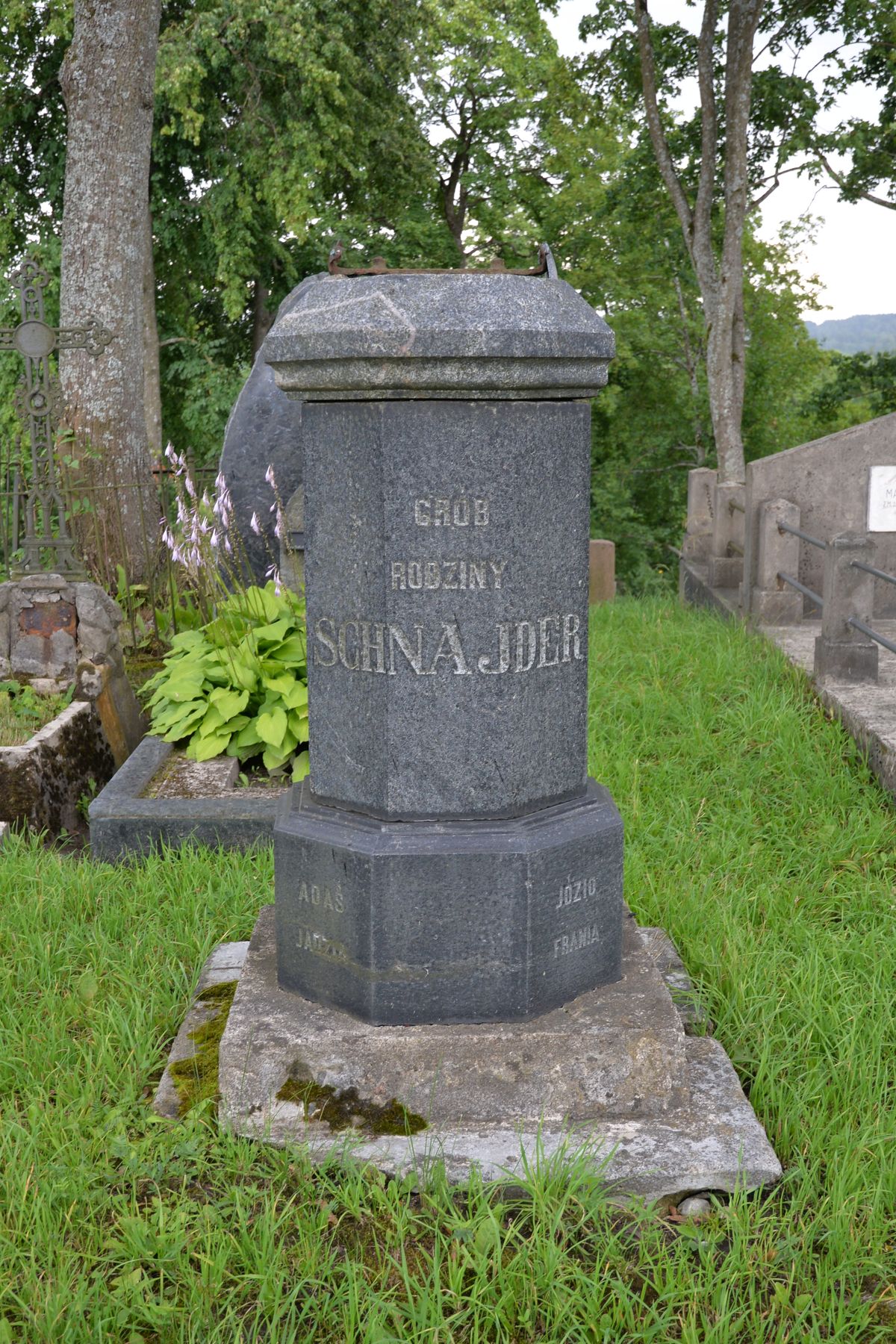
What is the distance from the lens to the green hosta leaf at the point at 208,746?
512cm

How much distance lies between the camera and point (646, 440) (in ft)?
70.4

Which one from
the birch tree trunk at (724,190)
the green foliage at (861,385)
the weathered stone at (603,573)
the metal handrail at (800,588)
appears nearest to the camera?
the metal handrail at (800,588)

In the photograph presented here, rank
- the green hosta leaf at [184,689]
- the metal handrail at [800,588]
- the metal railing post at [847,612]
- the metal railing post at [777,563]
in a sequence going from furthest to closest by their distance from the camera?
the metal railing post at [777,563] → the metal handrail at [800,588] → the metal railing post at [847,612] → the green hosta leaf at [184,689]

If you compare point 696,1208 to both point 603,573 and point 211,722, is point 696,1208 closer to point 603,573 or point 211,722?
point 211,722

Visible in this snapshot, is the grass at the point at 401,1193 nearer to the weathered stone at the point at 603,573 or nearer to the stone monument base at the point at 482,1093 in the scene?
the stone monument base at the point at 482,1093

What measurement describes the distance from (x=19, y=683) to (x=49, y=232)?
13.1 m

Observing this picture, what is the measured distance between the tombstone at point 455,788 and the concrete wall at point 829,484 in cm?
529

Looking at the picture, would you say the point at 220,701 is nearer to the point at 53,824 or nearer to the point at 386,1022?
the point at 53,824

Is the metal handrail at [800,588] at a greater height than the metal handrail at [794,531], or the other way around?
the metal handrail at [794,531]

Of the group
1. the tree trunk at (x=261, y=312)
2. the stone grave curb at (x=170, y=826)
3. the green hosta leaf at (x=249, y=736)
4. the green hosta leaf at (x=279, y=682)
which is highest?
the tree trunk at (x=261, y=312)

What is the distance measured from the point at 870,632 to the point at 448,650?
3.47 meters

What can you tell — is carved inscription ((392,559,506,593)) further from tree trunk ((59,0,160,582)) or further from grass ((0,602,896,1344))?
tree trunk ((59,0,160,582))

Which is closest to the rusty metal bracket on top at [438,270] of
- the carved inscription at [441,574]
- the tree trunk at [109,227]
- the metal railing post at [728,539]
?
the carved inscription at [441,574]

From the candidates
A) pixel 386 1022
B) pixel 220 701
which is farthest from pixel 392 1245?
pixel 220 701
